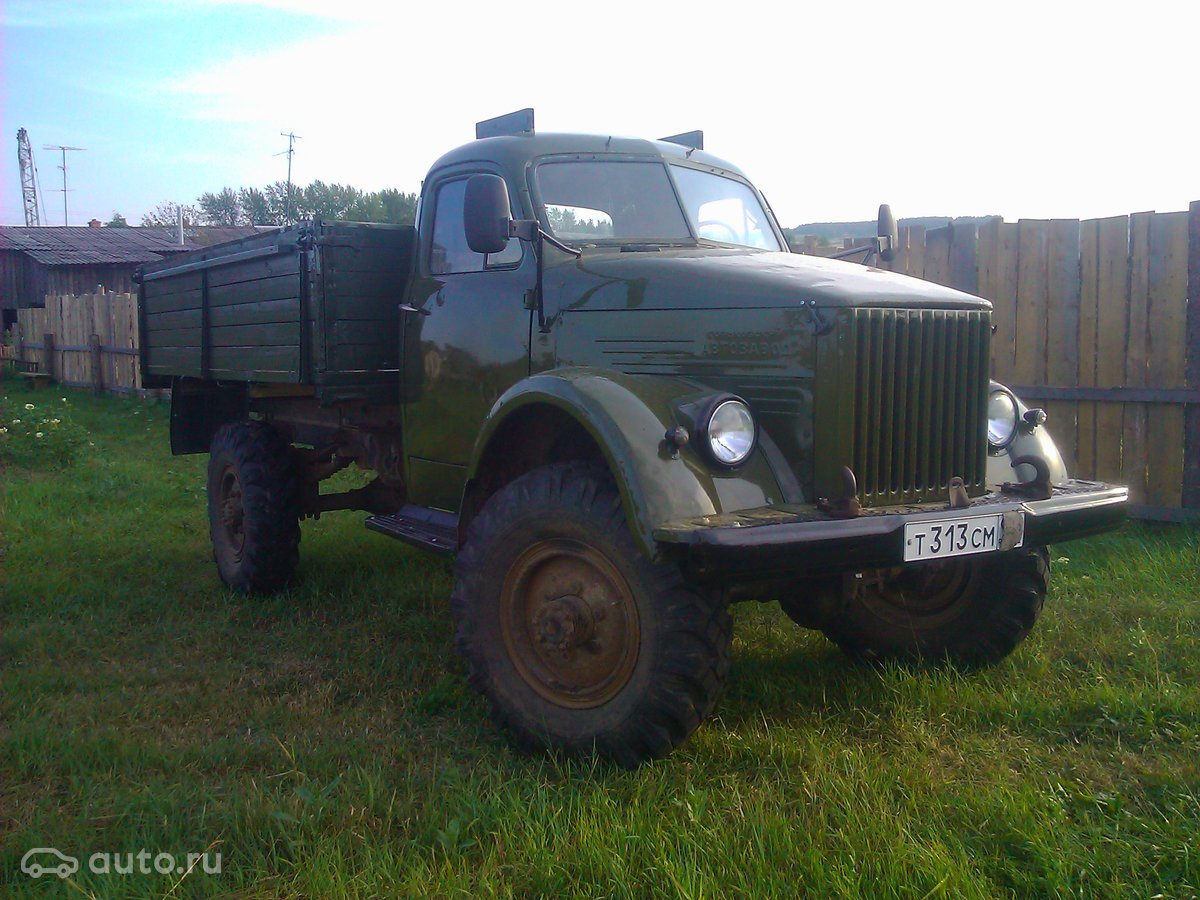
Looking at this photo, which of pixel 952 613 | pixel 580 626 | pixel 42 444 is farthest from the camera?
pixel 42 444

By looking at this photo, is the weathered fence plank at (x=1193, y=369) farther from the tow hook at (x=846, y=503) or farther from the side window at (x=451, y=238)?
the side window at (x=451, y=238)

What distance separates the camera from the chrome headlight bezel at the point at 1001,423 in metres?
4.22

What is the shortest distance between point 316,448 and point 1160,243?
5.63m

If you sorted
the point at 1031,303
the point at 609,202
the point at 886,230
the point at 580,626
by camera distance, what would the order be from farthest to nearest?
the point at 1031,303, the point at 886,230, the point at 609,202, the point at 580,626

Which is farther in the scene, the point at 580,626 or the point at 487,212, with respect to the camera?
the point at 487,212

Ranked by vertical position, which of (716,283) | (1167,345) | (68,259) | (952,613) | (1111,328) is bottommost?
(952,613)

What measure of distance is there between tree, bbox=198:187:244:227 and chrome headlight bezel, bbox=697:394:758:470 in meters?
56.0

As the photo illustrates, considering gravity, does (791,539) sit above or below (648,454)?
below

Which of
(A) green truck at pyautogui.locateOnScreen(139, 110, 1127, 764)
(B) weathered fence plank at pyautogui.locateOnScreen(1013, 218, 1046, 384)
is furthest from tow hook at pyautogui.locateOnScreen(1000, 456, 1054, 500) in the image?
(B) weathered fence plank at pyautogui.locateOnScreen(1013, 218, 1046, 384)

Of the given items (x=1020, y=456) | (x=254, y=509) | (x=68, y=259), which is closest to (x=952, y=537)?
(x=1020, y=456)

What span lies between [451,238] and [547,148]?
632 millimetres

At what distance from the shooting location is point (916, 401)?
12.2ft

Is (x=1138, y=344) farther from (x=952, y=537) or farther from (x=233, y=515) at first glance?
(x=233, y=515)

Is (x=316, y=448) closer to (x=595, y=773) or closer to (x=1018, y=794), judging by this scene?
(x=595, y=773)
